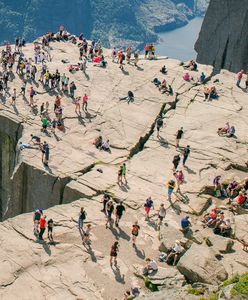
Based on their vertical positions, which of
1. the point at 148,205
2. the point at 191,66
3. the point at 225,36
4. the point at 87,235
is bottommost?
the point at 87,235

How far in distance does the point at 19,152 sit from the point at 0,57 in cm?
2031

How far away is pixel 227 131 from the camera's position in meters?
47.6

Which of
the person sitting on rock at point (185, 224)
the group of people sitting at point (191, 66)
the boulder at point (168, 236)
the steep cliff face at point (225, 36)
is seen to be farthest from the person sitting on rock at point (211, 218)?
the steep cliff face at point (225, 36)

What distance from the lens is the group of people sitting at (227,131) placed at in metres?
47.2

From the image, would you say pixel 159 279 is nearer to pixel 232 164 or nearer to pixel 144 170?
pixel 144 170

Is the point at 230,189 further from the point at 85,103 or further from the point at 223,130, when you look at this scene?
the point at 85,103

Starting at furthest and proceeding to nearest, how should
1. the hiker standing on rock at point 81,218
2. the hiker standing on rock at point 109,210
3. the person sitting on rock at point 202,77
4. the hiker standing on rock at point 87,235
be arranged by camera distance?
the person sitting on rock at point 202,77, the hiker standing on rock at point 109,210, the hiker standing on rock at point 81,218, the hiker standing on rock at point 87,235

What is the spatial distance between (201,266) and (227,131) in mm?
20346

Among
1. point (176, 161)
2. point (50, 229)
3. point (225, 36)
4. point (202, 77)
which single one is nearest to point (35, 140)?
point (176, 161)

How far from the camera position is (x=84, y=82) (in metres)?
54.9

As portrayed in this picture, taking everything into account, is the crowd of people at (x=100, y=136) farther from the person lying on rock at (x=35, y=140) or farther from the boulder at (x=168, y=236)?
the boulder at (x=168, y=236)

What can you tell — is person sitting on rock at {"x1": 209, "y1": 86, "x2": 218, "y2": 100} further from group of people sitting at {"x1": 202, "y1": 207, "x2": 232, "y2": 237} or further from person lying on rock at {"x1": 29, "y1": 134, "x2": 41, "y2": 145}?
group of people sitting at {"x1": 202, "y1": 207, "x2": 232, "y2": 237}

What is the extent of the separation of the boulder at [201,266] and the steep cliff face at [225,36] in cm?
3999

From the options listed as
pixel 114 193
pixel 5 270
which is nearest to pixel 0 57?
pixel 114 193
